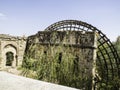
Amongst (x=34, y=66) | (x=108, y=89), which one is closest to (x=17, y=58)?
(x=34, y=66)

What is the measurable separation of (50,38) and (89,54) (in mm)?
3496

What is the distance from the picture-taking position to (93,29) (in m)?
15.5

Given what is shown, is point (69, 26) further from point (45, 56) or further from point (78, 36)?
point (45, 56)

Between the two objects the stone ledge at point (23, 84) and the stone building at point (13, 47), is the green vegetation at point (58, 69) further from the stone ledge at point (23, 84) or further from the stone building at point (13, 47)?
the stone ledge at point (23, 84)

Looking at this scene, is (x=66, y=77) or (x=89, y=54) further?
(x=89, y=54)

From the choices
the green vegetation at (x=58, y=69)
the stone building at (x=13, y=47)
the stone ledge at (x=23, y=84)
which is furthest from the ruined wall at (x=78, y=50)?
the stone ledge at (x=23, y=84)

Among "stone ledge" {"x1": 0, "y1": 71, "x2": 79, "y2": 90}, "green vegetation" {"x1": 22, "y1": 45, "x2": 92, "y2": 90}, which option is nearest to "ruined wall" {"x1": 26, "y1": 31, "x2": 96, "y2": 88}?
"green vegetation" {"x1": 22, "y1": 45, "x2": 92, "y2": 90}

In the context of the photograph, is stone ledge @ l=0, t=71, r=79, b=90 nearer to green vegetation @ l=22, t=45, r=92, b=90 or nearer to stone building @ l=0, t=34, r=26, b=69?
green vegetation @ l=22, t=45, r=92, b=90

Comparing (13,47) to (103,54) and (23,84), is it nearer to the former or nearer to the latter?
(103,54)

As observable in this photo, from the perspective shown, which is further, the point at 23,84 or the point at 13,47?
the point at 13,47

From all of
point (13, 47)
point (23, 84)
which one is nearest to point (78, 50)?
point (13, 47)

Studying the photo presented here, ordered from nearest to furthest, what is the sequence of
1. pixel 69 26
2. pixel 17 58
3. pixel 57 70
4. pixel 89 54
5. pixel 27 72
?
pixel 57 70 → pixel 27 72 → pixel 89 54 → pixel 69 26 → pixel 17 58

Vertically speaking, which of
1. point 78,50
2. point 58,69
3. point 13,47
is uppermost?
point 13,47

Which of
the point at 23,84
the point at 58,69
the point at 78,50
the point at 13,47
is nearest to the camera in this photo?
the point at 23,84
